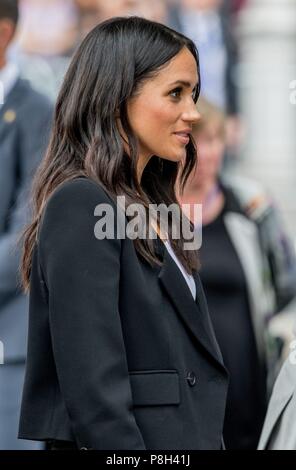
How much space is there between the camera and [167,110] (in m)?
2.54

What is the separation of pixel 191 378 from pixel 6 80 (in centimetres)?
175

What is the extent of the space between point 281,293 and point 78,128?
7.43 feet

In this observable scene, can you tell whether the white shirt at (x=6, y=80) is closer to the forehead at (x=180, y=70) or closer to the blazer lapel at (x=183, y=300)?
the forehead at (x=180, y=70)

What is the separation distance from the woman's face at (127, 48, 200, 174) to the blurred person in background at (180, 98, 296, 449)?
5.77 ft

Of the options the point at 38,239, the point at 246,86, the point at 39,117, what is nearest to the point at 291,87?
the point at 246,86

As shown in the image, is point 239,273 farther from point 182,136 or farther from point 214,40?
point 182,136

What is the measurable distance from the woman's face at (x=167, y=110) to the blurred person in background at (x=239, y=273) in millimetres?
1760

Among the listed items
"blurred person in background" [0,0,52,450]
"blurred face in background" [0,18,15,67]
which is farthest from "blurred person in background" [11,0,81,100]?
"blurred person in background" [0,0,52,450]

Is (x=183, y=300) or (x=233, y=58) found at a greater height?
(x=233, y=58)

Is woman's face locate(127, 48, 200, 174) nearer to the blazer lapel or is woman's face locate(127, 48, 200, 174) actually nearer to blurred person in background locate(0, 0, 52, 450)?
the blazer lapel

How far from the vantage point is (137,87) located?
2523mm

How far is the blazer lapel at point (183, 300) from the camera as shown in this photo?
2.46 meters

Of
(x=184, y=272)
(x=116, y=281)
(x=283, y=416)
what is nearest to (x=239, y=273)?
(x=283, y=416)

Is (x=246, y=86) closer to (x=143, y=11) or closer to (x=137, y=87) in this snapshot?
(x=143, y=11)
